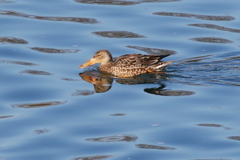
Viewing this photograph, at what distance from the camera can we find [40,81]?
11.7 m

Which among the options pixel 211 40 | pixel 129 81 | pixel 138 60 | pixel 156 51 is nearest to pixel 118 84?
pixel 129 81

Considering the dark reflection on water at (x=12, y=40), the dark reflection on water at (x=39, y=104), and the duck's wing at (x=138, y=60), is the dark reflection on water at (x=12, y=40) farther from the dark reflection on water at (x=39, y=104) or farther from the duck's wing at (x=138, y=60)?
the dark reflection on water at (x=39, y=104)

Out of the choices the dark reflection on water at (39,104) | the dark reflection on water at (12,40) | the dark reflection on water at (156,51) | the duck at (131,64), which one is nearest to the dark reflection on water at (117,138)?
the dark reflection on water at (39,104)

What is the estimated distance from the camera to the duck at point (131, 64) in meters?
12.9

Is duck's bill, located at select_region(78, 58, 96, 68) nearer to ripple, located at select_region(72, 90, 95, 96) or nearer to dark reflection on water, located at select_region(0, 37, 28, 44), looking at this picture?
ripple, located at select_region(72, 90, 95, 96)

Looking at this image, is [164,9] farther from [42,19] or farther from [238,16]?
[42,19]

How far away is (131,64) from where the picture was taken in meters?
12.9

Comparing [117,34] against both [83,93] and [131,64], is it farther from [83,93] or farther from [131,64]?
[83,93]

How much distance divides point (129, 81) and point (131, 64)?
2.42 feet

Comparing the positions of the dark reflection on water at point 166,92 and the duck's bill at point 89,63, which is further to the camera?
the duck's bill at point 89,63

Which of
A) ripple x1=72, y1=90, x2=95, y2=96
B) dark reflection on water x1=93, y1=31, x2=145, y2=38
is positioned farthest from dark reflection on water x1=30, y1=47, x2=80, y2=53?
ripple x1=72, y1=90, x2=95, y2=96

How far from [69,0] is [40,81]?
6.85 meters

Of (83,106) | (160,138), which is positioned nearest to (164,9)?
(83,106)

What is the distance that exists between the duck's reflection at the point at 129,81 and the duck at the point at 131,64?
0.25 m
